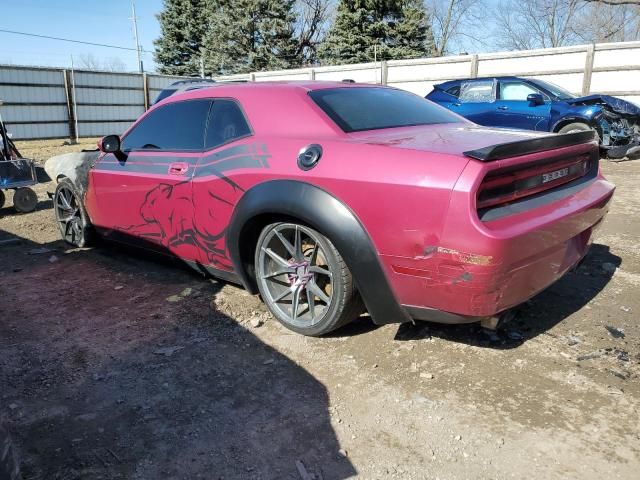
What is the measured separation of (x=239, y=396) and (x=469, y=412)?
1130mm

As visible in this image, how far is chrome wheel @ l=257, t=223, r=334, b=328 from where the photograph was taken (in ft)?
10.3

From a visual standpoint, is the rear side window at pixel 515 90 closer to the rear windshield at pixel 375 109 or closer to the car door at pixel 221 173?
the rear windshield at pixel 375 109

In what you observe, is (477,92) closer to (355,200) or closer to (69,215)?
(69,215)

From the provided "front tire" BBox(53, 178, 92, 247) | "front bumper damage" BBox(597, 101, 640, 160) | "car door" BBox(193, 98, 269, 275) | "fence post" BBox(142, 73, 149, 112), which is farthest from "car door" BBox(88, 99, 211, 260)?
"fence post" BBox(142, 73, 149, 112)

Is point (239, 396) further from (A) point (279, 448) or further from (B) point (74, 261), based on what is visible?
(B) point (74, 261)

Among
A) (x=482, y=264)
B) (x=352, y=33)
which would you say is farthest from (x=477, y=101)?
(x=352, y=33)

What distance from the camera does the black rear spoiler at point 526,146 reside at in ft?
7.88

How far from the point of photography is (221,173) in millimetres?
3438

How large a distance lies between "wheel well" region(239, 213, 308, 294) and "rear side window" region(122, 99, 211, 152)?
795 millimetres

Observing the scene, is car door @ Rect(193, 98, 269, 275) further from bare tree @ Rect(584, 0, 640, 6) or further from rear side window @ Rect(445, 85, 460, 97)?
bare tree @ Rect(584, 0, 640, 6)

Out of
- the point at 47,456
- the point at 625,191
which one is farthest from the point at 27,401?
the point at 625,191

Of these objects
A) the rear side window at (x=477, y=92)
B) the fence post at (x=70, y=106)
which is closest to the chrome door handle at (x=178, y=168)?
the rear side window at (x=477, y=92)

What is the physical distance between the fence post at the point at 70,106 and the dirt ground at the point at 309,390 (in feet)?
48.1

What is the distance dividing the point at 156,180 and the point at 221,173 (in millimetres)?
794
